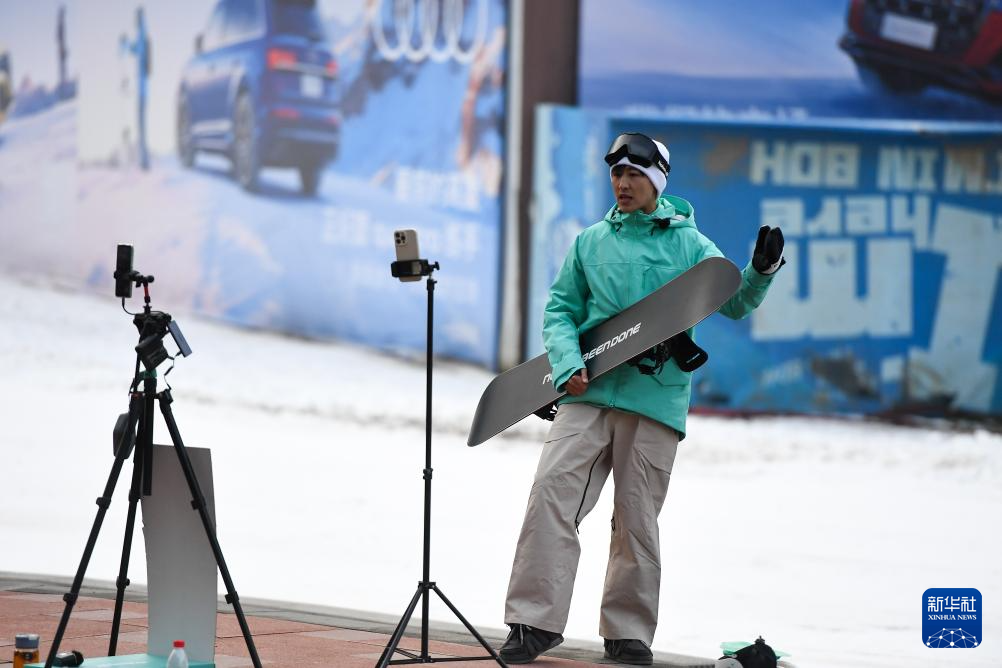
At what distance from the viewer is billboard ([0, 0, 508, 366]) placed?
580 inches

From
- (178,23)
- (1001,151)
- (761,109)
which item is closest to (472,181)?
(761,109)

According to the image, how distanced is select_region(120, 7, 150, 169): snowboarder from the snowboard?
37.9ft

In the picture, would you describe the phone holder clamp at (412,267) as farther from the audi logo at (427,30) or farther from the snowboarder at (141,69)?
the snowboarder at (141,69)

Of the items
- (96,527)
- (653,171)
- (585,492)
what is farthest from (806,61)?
(96,527)

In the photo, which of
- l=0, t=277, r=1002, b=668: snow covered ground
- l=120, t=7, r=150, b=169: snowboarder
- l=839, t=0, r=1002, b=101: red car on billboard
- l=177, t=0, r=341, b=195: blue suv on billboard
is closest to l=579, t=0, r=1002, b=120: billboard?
l=839, t=0, r=1002, b=101: red car on billboard

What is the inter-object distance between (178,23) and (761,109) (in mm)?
6291

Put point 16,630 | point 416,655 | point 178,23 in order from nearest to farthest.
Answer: point 416,655
point 16,630
point 178,23

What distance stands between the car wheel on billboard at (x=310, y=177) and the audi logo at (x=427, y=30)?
1.33m

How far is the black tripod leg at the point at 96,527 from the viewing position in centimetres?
400

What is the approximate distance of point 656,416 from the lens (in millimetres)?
5066

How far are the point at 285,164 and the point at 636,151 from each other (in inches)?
412

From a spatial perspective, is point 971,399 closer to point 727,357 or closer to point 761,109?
point 727,357

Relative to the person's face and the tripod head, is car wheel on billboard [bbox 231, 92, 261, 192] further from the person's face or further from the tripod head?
the tripod head

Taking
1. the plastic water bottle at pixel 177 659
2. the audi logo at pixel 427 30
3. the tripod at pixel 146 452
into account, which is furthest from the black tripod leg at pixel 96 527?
the audi logo at pixel 427 30
